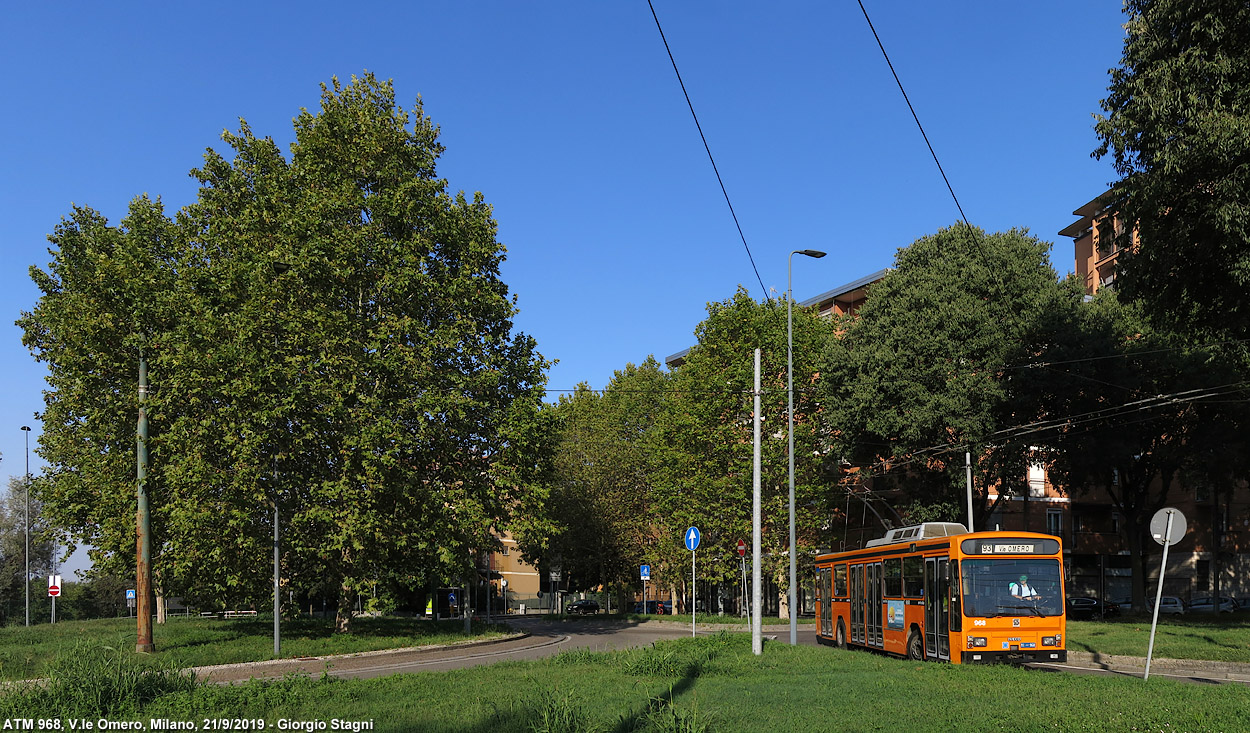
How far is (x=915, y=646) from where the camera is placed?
20.9 metres

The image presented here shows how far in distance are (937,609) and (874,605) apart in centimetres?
424

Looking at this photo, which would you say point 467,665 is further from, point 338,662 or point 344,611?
point 344,611

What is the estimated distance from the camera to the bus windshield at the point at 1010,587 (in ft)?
61.4

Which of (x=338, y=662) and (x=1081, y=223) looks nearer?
(x=338, y=662)

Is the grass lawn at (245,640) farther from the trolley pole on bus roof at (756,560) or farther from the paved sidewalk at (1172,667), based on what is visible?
the paved sidewalk at (1172,667)

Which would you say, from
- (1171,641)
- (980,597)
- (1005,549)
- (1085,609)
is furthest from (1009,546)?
(1085,609)

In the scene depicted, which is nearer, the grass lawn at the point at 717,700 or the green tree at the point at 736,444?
the grass lawn at the point at 717,700

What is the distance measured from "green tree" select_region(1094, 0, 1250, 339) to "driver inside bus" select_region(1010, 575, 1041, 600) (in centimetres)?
748

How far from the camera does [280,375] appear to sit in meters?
25.6

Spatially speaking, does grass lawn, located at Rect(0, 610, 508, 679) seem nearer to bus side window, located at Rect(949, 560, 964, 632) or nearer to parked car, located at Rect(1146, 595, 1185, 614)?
bus side window, located at Rect(949, 560, 964, 632)

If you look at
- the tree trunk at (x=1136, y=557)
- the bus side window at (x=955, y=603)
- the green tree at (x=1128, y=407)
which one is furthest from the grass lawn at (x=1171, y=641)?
the tree trunk at (x=1136, y=557)

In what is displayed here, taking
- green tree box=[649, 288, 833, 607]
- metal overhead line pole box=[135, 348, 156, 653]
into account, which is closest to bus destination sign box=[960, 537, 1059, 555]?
metal overhead line pole box=[135, 348, 156, 653]

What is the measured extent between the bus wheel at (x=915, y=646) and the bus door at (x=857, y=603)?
11.6ft

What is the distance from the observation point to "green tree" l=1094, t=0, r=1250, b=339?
62.6 feet
